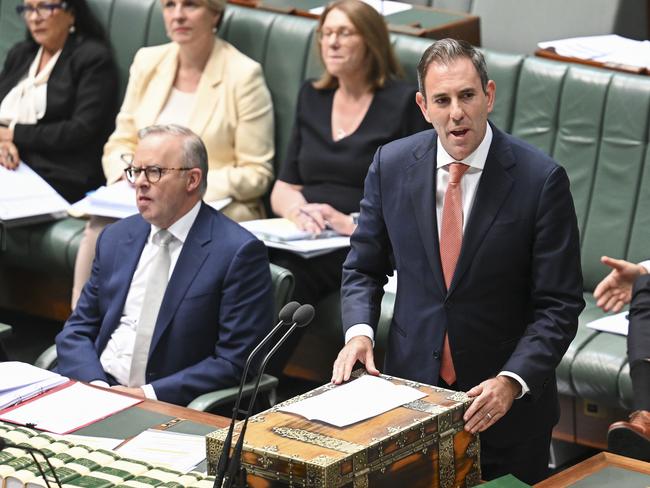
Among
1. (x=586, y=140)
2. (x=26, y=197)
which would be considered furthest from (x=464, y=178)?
(x=26, y=197)

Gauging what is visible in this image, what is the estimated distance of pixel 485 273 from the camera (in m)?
2.85

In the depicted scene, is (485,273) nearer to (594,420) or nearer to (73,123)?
(594,420)

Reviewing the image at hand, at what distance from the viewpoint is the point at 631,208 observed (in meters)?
4.71

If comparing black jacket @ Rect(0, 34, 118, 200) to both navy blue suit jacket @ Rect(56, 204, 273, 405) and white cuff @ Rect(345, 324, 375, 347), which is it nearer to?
navy blue suit jacket @ Rect(56, 204, 273, 405)

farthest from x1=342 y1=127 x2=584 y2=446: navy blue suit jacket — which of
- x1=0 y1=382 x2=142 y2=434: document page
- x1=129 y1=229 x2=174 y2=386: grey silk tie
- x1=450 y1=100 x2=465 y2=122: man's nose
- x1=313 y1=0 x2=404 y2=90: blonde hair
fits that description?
x1=313 y1=0 x2=404 y2=90: blonde hair

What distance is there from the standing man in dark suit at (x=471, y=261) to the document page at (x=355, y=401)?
8 centimetres

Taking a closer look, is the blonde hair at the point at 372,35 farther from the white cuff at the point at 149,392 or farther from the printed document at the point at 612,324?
the white cuff at the point at 149,392

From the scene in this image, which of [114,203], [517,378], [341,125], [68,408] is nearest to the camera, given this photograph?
[517,378]

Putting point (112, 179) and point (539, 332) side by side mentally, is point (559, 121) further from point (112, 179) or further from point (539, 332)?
point (539, 332)

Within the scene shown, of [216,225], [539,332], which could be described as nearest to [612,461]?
[539,332]

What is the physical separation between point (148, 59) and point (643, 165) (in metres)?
2.02

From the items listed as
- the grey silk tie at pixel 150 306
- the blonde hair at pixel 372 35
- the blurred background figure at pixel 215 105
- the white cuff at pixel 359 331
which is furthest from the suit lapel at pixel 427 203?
the blurred background figure at pixel 215 105

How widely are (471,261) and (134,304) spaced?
128cm

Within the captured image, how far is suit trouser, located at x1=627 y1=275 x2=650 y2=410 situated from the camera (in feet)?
11.7
